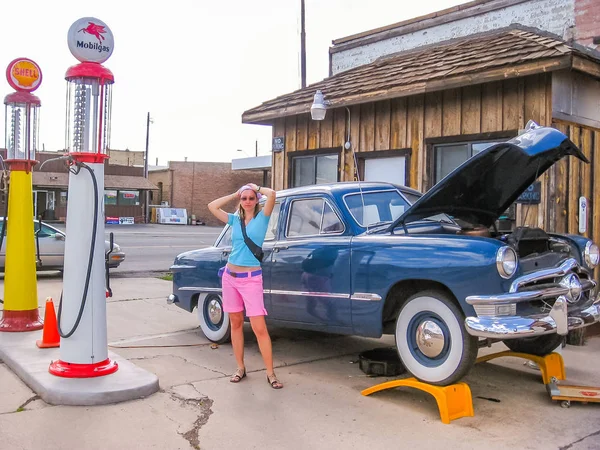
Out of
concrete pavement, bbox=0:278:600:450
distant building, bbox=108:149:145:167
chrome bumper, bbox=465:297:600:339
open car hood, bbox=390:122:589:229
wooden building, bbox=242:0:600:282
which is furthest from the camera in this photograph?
distant building, bbox=108:149:145:167

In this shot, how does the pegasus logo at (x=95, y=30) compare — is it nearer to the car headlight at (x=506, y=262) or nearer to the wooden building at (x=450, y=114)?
the car headlight at (x=506, y=262)

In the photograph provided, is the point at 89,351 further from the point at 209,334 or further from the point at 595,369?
the point at 595,369

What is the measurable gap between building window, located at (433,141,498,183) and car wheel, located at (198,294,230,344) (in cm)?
386

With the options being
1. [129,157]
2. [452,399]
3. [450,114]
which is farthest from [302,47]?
[129,157]

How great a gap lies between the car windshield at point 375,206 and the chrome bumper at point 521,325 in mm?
1738

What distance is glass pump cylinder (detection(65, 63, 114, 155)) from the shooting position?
16.9ft

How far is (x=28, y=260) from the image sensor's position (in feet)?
22.4

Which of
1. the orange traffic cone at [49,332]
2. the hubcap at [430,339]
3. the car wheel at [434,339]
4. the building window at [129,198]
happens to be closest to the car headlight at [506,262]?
the car wheel at [434,339]

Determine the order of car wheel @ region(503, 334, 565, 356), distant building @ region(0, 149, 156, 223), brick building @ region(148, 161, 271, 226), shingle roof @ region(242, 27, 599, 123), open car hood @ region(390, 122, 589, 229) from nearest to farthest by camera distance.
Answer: open car hood @ region(390, 122, 589, 229)
car wheel @ region(503, 334, 565, 356)
shingle roof @ region(242, 27, 599, 123)
distant building @ region(0, 149, 156, 223)
brick building @ region(148, 161, 271, 226)

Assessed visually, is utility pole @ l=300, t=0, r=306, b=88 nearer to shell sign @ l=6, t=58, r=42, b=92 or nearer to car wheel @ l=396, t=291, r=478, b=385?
shell sign @ l=6, t=58, r=42, b=92

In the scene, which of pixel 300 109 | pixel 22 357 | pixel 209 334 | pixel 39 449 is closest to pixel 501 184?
pixel 209 334

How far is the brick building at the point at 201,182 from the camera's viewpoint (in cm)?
5147

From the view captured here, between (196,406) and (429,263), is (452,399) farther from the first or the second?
(196,406)

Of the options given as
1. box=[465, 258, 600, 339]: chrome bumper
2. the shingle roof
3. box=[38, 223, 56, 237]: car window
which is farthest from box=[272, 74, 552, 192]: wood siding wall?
box=[38, 223, 56, 237]: car window
